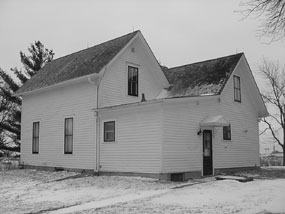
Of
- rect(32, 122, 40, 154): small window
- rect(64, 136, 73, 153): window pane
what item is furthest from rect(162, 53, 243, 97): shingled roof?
rect(32, 122, 40, 154): small window

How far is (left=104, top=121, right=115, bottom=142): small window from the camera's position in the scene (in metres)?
16.9

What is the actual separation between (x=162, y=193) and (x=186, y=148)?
4.52 metres

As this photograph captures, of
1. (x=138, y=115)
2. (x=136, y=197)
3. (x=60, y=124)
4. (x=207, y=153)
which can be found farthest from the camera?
(x=60, y=124)

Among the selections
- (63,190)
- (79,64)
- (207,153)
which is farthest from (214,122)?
(79,64)

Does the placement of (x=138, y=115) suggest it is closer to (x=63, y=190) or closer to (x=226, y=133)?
(x=63, y=190)

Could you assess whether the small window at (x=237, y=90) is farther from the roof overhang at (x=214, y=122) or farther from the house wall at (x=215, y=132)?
the roof overhang at (x=214, y=122)

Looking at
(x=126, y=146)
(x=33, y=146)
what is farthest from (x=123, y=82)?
(x=33, y=146)

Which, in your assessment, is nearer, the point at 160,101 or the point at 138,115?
the point at 160,101

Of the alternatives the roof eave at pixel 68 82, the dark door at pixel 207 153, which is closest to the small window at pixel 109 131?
the roof eave at pixel 68 82

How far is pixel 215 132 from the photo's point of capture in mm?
18250

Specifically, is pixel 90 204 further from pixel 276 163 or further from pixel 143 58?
pixel 276 163

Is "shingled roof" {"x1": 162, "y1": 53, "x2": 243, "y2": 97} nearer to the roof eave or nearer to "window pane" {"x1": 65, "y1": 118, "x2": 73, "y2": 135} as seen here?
the roof eave

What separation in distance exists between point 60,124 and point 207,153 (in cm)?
769

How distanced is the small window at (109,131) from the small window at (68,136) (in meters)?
2.76
